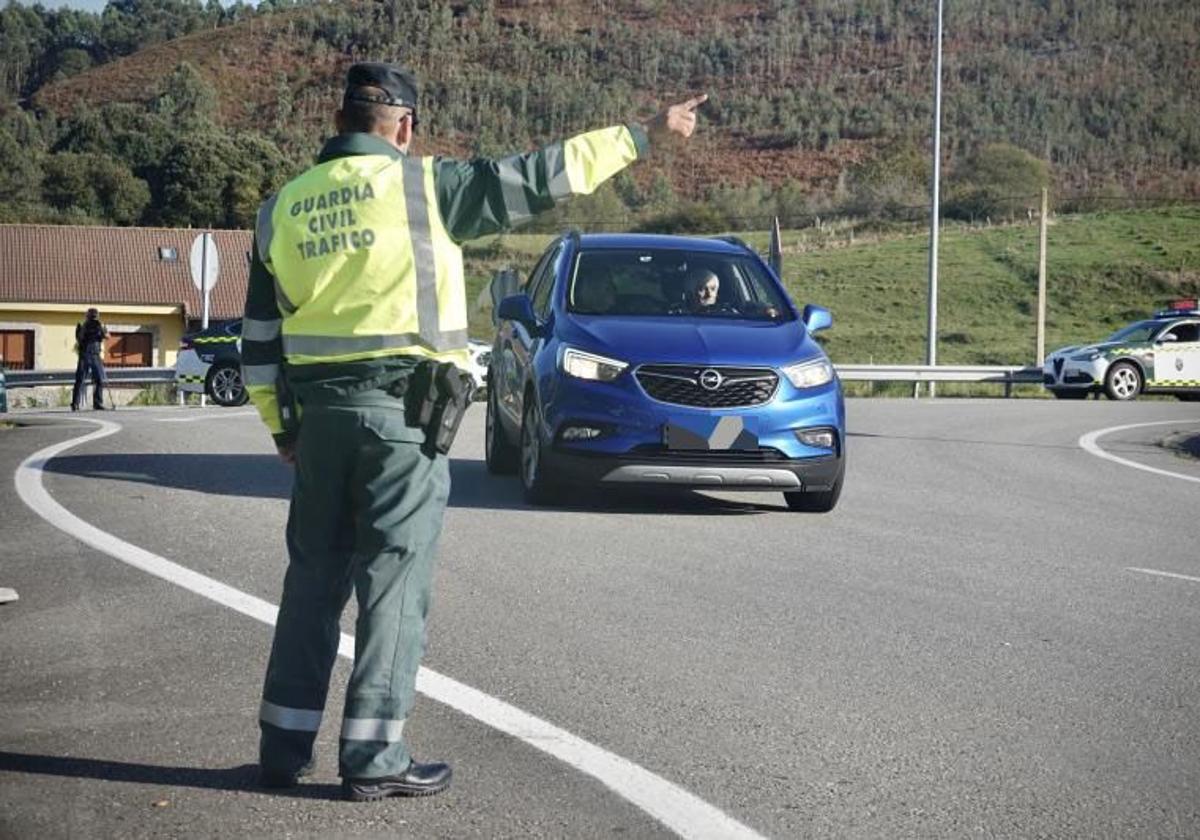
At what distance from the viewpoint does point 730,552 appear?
31.5 ft

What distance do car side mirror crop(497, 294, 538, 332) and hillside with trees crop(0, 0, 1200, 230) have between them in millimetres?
65508

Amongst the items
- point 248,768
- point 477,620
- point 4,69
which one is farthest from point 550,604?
point 4,69

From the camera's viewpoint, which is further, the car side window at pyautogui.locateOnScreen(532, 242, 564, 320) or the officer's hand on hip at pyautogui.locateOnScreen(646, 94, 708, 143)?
the car side window at pyautogui.locateOnScreen(532, 242, 564, 320)

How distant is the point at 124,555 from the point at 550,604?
98.4 inches

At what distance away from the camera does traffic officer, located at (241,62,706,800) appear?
15.4ft

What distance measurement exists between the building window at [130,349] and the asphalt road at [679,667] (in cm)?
5464

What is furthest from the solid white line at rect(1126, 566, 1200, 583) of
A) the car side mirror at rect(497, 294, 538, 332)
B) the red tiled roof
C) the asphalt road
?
the red tiled roof

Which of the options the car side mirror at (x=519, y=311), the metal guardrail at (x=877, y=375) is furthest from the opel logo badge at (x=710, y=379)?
the metal guardrail at (x=877, y=375)

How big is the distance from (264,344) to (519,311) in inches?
259

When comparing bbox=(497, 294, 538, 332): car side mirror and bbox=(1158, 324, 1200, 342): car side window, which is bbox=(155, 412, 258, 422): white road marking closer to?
bbox=(497, 294, 538, 332): car side mirror

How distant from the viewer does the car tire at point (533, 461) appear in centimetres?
1113

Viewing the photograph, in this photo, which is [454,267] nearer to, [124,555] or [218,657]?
[218,657]

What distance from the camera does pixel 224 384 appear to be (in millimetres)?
27766

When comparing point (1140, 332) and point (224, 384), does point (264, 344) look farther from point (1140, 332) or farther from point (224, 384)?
point (1140, 332)
